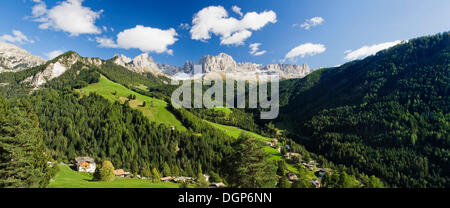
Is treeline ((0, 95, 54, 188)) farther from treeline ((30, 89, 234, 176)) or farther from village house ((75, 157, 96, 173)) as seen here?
treeline ((30, 89, 234, 176))

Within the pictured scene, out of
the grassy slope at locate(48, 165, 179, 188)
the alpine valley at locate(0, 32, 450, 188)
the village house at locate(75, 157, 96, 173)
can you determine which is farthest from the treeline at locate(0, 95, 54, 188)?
the village house at locate(75, 157, 96, 173)

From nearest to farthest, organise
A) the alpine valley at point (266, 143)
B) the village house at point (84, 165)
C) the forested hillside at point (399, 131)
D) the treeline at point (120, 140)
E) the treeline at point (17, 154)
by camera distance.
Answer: the treeline at point (17, 154)
the village house at point (84, 165)
the alpine valley at point (266, 143)
the treeline at point (120, 140)
the forested hillside at point (399, 131)

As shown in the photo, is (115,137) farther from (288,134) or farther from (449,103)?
(449,103)

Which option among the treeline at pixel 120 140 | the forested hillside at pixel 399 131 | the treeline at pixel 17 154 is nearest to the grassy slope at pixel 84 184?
the treeline at pixel 17 154

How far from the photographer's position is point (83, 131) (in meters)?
103

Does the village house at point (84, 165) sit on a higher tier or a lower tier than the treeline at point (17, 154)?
lower

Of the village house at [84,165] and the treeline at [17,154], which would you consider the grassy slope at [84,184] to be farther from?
the village house at [84,165]

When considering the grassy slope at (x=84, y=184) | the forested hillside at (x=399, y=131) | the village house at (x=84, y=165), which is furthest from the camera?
the forested hillside at (x=399, y=131)

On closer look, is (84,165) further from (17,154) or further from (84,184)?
(17,154)
